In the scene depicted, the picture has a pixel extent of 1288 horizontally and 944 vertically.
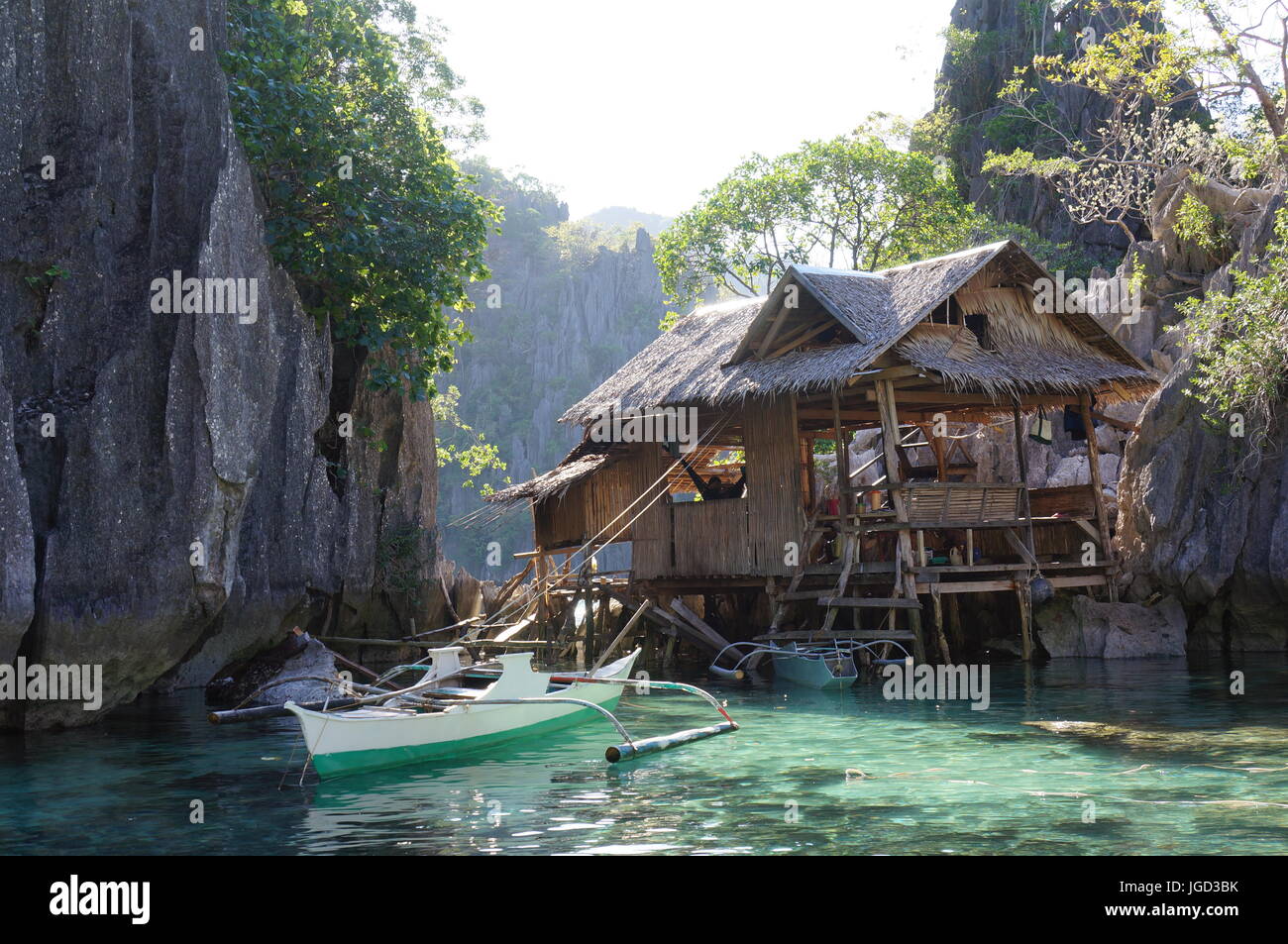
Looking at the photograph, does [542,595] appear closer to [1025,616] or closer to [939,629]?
[939,629]

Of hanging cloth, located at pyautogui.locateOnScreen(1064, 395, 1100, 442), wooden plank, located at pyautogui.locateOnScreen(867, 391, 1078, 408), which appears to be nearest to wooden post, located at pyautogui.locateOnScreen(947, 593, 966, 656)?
wooden plank, located at pyautogui.locateOnScreen(867, 391, 1078, 408)

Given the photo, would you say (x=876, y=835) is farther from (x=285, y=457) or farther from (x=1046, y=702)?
(x=285, y=457)

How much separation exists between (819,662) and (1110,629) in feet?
Result: 17.8

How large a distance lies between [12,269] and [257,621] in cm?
540

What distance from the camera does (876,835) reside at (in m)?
7.16

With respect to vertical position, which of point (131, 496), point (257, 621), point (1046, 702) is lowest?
point (1046, 702)

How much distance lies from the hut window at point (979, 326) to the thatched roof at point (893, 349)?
13cm

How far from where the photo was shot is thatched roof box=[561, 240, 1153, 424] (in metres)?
16.1

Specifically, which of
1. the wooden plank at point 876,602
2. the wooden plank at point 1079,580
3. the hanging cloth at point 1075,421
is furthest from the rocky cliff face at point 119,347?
the hanging cloth at point 1075,421

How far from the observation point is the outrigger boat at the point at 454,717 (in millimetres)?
9680

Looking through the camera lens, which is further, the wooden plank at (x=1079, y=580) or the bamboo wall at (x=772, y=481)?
the wooden plank at (x=1079, y=580)

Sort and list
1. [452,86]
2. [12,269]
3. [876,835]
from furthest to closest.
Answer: [452,86]
[12,269]
[876,835]

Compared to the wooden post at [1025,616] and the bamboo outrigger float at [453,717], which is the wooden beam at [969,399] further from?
the bamboo outrigger float at [453,717]
